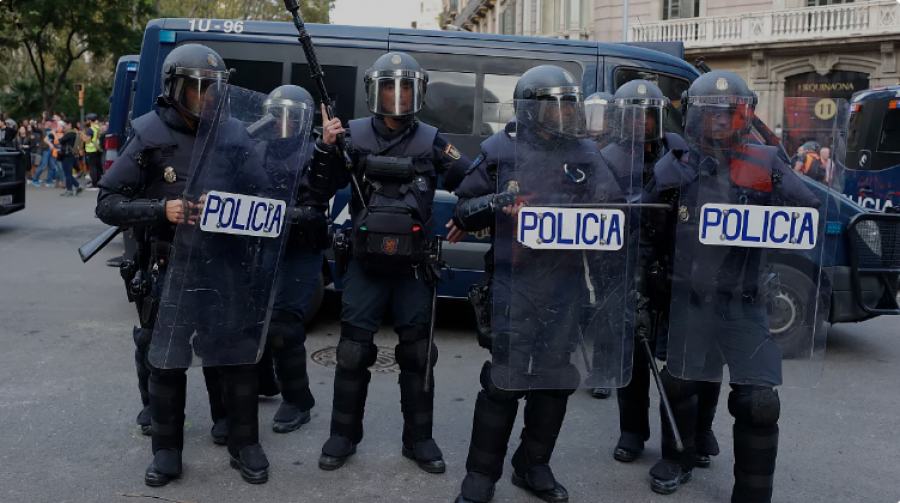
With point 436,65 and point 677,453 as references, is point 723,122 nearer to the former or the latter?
point 677,453

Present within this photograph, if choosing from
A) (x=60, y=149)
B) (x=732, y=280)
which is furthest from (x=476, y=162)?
(x=60, y=149)

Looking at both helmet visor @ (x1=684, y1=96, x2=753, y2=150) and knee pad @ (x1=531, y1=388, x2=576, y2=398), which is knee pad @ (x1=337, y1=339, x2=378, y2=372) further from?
helmet visor @ (x1=684, y1=96, x2=753, y2=150)

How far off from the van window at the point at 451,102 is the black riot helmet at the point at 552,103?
2.91 metres

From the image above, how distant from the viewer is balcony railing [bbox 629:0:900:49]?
24016mm

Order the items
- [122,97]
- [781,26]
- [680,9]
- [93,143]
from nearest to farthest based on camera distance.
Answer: [122,97], [93,143], [781,26], [680,9]

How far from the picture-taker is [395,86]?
398 centimetres

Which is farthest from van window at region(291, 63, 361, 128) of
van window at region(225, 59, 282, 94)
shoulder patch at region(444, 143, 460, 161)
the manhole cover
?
shoulder patch at region(444, 143, 460, 161)

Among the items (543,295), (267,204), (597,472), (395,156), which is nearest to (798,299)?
(543,295)

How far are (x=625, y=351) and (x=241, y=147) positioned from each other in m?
1.83

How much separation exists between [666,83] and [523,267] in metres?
3.78

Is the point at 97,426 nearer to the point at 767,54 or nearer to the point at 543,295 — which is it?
the point at 543,295

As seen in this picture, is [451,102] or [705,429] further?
[451,102]

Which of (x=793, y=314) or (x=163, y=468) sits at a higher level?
(x=793, y=314)

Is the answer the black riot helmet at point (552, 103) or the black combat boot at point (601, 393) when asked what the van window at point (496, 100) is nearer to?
the black combat boot at point (601, 393)
